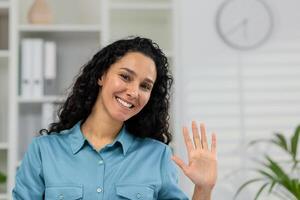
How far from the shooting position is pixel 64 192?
1481 millimetres

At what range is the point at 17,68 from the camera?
10.2 feet

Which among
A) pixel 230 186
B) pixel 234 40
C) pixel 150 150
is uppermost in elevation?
pixel 234 40

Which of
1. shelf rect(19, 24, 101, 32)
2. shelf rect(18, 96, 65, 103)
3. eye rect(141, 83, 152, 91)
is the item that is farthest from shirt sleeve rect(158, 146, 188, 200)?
shelf rect(19, 24, 101, 32)

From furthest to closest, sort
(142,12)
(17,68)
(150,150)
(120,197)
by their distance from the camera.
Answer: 1. (142,12)
2. (17,68)
3. (150,150)
4. (120,197)

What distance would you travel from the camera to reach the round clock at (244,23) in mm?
3322

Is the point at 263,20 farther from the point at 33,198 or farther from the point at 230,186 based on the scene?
the point at 33,198

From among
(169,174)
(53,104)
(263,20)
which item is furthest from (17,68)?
(169,174)

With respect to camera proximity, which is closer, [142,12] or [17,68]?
[17,68]

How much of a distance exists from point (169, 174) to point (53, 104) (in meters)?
1.71

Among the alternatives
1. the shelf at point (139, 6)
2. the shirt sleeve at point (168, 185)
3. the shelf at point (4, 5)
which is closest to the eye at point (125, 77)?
the shirt sleeve at point (168, 185)

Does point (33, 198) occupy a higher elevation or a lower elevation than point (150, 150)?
lower

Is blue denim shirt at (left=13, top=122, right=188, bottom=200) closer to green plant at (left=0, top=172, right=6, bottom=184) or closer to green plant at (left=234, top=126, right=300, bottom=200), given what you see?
green plant at (left=234, top=126, right=300, bottom=200)

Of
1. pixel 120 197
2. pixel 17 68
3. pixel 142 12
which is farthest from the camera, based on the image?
pixel 142 12

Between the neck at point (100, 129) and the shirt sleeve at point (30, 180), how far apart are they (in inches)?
6.6
